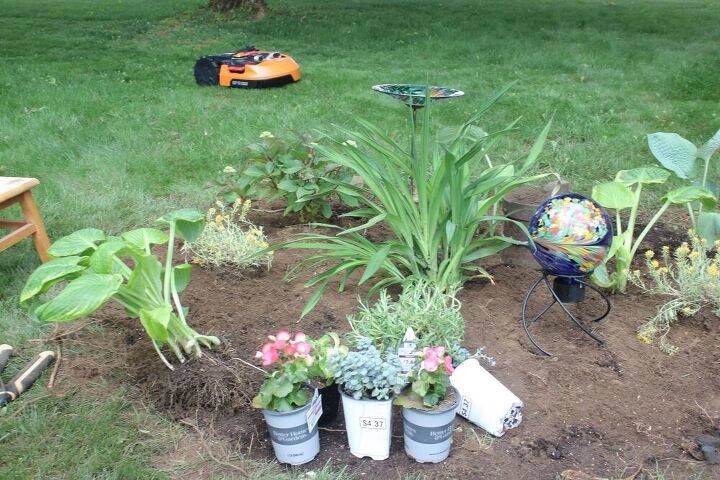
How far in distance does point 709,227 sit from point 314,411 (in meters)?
2.18

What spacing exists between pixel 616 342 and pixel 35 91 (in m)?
6.39

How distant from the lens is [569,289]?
8.90ft

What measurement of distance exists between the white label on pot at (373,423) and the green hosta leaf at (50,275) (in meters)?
1.15

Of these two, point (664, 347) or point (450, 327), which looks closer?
point (450, 327)

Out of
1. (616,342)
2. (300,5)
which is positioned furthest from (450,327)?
(300,5)

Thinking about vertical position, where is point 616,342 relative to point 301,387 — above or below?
below

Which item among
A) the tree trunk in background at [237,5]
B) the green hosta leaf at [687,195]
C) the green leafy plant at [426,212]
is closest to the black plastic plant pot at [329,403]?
the green leafy plant at [426,212]

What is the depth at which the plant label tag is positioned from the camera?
218cm

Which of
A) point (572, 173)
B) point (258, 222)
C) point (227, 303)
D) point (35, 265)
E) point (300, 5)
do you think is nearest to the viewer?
point (227, 303)

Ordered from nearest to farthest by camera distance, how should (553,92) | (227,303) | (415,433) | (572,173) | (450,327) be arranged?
(415,433), (450,327), (227,303), (572,173), (553,92)

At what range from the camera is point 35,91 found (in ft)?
22.7

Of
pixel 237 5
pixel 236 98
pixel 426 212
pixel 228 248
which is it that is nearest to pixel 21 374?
pixel 228 248

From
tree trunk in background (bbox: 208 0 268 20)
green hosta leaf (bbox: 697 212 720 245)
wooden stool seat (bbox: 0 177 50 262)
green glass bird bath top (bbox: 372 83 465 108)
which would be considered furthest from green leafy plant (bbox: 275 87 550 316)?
tree trunk in background (bbox: 208 0 268 20)

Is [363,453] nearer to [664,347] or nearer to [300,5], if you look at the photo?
[664,347]
